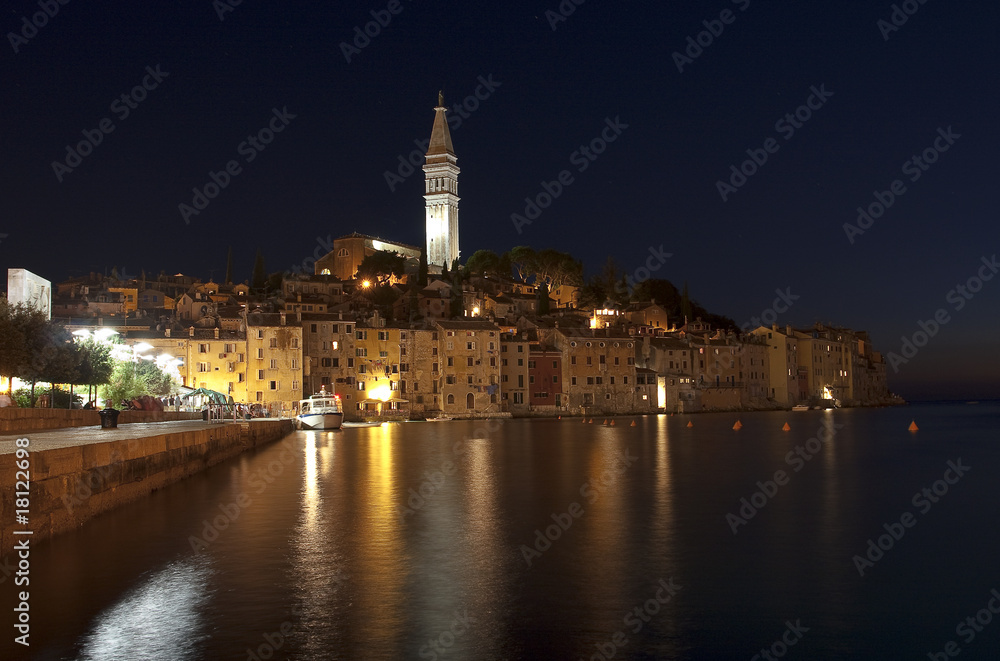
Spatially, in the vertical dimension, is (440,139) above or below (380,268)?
above

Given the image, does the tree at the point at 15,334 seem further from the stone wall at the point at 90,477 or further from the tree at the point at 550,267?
the tree at the point at 550,267

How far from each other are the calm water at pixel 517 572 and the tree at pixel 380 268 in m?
74.7

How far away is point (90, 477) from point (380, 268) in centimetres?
8722

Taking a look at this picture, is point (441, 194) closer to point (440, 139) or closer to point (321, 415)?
point (440, 139)

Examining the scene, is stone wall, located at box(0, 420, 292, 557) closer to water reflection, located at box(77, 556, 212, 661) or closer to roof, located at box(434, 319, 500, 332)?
water reflection, located at box(77, 556, 212, 661)

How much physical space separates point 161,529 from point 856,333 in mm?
134994

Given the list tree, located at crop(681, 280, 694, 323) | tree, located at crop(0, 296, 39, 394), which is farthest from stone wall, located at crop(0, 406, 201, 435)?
tree, located at crop(681, 280, 694, 323)

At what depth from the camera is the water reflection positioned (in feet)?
29.3

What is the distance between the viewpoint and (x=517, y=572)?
1301cm

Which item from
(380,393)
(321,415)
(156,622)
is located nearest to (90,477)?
(156,622)

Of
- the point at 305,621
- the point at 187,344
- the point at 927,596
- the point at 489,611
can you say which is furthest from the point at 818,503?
Result: the point at 187,344

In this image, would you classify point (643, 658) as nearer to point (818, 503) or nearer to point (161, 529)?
point (161, 529)

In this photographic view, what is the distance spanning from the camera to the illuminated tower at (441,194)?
136m

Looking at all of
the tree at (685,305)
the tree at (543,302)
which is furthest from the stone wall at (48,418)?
the tree at (685,305)
